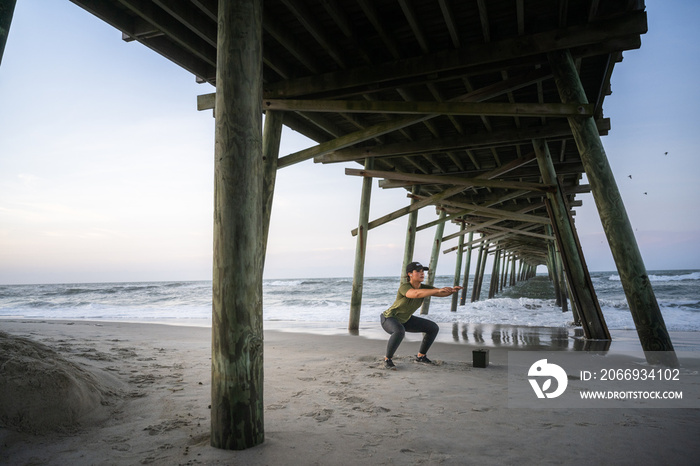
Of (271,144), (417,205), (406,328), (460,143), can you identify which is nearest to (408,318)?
(406,328)

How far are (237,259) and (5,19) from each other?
5.68ft

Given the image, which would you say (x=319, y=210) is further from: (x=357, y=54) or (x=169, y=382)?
(x=169, y=382)

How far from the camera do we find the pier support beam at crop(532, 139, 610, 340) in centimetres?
746

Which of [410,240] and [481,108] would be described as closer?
[481,108]

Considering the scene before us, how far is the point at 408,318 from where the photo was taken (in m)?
5.58

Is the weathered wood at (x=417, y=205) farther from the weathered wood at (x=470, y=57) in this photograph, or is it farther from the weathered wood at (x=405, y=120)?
the weathered wood at (x=470, y=57)

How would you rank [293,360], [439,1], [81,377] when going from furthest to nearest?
[293,360]
[439,1]
[81,377]

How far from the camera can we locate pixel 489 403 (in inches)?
140

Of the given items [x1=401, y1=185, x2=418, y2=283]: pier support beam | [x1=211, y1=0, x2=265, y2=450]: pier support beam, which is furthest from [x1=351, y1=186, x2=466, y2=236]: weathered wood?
[x1=211, y1=0, x2=265, y2=450]: pier support beam

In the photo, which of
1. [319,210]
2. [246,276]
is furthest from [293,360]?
[319,210]

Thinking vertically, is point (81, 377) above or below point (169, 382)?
above

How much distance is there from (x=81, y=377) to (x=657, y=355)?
245 inches

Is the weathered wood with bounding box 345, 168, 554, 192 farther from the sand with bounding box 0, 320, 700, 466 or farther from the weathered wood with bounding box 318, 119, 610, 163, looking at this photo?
the sand with bounding box 0, 320, 700, 466

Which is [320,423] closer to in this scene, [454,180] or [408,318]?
[408,318]
